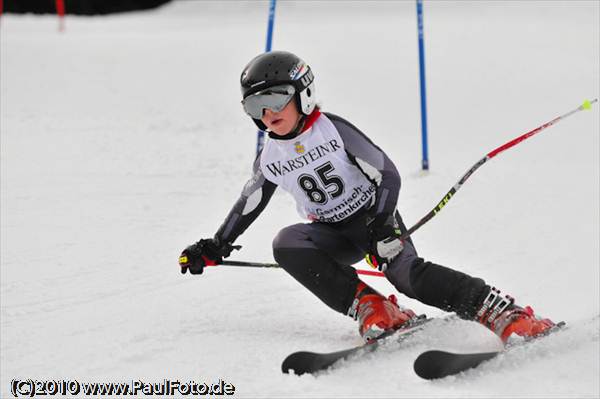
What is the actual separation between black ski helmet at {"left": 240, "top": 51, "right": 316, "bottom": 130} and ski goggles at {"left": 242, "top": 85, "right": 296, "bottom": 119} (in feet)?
0.05

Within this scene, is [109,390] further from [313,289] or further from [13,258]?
[13,258]

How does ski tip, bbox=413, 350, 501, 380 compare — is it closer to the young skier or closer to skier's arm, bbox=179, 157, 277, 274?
the young skier

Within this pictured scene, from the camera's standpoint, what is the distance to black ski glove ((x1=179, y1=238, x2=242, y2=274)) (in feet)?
12.1

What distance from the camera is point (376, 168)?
11.5 ft

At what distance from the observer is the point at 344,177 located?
11.8ft

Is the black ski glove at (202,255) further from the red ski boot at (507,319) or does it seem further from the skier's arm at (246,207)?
the red ski boot at (507,319)

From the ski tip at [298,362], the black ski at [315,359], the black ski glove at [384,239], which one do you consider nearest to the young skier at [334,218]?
the black ski glove at [384,239]

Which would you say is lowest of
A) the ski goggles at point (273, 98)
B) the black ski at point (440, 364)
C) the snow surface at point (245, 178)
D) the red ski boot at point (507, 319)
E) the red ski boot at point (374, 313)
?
the snow surface at point (245, 178)

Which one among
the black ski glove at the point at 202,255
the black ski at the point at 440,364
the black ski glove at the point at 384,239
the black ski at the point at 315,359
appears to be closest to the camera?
the black ski at the point at 440,364

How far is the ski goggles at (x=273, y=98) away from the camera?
11.3 ft

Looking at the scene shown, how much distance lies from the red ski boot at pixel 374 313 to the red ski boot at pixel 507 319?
1.06 feet

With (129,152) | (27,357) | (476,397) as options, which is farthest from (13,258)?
(476,397)

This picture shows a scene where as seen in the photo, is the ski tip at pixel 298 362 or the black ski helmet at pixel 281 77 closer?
the ski tip at pixel 298 362

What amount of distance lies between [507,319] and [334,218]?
890 mm
